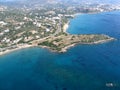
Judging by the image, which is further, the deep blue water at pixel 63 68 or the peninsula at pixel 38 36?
the peninsula at pixel 38 36

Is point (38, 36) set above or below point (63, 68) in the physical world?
below

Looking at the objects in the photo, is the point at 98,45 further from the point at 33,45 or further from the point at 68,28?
the point at 68,28

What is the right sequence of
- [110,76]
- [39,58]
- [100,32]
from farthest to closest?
[100,32]
[39,58]
[110,76]

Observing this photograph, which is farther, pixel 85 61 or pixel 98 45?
pixel 98 45

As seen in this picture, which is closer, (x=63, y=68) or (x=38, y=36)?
(x=63, y=68)

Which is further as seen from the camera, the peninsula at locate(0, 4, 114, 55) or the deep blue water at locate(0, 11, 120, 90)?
the peninsula at locate(0, 4, 114, 55)

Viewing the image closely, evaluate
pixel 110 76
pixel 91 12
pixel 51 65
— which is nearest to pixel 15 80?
pixel 51 65

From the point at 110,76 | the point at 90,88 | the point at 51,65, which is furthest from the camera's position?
the point at 51,65
